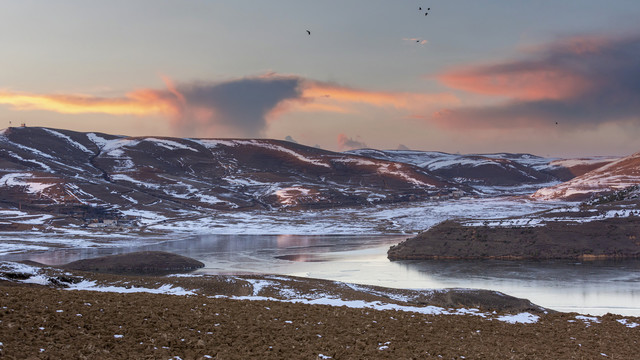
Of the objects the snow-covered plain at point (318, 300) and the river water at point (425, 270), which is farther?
the river water at point (425, 270)

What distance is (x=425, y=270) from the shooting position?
2625 inches

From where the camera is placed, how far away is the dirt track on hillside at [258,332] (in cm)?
1559

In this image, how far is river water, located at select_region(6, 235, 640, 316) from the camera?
4719 cm

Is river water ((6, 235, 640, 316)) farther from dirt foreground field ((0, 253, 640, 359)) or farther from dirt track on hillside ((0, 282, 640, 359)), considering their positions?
dirt track on hillside ((0, 282, 640, 359))

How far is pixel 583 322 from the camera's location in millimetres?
23578

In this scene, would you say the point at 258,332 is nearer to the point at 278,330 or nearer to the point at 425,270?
the point at 278,330

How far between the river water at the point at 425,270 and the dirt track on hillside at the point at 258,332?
833 inches

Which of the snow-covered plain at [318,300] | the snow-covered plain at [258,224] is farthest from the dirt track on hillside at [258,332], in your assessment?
the snow-covered plain at [258,224]

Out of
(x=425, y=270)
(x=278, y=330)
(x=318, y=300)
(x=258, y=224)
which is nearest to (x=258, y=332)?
(x=278, y=330)

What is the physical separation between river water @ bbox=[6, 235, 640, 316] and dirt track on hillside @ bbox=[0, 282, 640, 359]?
69.4 ft

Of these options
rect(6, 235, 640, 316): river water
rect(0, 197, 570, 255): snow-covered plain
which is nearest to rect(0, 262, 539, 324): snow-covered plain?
rect(6, 235, 640, 316): river water

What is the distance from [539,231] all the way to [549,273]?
60.1 feet

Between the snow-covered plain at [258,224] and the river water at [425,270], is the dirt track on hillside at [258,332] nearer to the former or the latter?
the river water at [425,270]

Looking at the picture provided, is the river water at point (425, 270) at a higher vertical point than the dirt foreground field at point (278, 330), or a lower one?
lower
